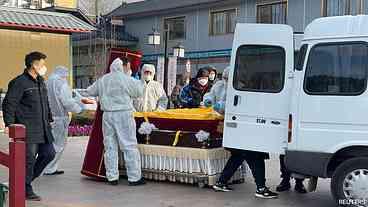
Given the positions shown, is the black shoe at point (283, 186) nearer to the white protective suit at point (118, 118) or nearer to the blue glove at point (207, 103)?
the blue glove at point (207, 103)

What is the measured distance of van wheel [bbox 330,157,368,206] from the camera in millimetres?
6344

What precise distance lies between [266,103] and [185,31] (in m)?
26.8

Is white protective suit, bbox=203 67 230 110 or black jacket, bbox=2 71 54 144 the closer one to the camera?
black jacket, bbox=2 71 54 144

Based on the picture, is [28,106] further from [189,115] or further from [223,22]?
[223,22]

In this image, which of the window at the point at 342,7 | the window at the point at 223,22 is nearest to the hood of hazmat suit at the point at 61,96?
the window at the point at 342,7

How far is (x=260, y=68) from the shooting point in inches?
287

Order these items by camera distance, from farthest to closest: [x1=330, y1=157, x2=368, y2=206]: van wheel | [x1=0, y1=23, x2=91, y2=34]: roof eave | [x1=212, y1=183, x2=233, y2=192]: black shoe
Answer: [x1=0, y1=23, x2=91, y2=34]: roof eave, [x1=212, y1=183, x2=233, y2=192]: black shoe, [x1=330, y1=157, x2=368, y2=206]: van wheel

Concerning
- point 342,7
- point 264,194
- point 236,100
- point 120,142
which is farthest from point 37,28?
point 342,7

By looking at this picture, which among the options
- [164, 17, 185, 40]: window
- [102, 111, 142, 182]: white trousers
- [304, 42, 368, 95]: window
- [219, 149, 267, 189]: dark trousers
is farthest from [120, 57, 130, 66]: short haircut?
[164, 17, 185, 40]: window

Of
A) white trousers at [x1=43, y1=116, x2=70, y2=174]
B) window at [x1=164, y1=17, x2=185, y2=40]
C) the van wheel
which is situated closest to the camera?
the van wheel

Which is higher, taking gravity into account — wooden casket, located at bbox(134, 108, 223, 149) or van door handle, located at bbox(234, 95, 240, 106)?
van door handle, located at bbox(234, 95, 240, 106)

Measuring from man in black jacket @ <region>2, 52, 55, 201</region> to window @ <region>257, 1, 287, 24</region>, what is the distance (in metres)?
22.9

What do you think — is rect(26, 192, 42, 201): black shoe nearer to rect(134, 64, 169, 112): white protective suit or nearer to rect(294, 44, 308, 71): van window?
rect(134, 64, 169, 112): white protective suit

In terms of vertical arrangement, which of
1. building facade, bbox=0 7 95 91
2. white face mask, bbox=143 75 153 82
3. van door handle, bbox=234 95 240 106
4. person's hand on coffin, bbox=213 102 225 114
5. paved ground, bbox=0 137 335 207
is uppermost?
building facade, bbox=0 7 95 91
